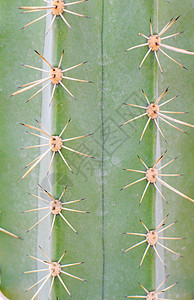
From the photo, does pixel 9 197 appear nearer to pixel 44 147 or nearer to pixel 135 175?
pixel 44 147

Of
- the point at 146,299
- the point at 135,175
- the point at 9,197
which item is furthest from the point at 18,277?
the point at 135,175

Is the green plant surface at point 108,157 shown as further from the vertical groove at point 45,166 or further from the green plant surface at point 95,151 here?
the vertical groove at point 45,166

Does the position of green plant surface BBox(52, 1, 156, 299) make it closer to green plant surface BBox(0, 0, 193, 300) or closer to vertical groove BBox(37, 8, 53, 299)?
green plant surface BBox(0, 0, 193, 300)

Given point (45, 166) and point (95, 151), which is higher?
A: point (95, 151)

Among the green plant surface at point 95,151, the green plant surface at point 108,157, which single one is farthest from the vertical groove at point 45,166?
the green plant surface at point 108,157

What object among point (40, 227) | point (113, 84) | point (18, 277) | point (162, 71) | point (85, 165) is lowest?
point (18, 277)

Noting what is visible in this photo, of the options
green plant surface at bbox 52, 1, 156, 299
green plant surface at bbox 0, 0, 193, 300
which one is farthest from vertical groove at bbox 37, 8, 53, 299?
green plant surface at bbox 52, 1, 156, 299

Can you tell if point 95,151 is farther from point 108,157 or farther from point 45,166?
point 45,166

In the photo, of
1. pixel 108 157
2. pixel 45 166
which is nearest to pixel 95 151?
pixel 108 157
